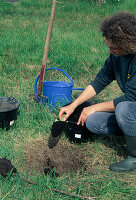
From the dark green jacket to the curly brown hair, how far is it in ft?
0.45

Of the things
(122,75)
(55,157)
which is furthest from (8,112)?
(122,75)

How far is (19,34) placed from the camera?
5.56 m

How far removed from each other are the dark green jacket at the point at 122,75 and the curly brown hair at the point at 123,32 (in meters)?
0.14

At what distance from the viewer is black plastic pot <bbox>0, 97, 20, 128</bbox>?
2768 millimetres

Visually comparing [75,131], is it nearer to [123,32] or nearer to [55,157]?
[55,157]

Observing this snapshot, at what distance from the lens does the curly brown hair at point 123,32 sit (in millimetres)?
2201

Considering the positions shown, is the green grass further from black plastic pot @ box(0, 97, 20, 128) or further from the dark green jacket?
the dark green jacket

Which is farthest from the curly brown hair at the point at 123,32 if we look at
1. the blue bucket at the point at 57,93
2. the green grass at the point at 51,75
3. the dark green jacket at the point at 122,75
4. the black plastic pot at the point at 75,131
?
the blue bucket at the point at 57,93

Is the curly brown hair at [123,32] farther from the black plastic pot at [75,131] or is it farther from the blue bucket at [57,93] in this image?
the blue bucket at [57,93]

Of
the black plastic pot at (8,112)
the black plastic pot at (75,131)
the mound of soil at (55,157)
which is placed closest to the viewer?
the mound of soil at (55,157)

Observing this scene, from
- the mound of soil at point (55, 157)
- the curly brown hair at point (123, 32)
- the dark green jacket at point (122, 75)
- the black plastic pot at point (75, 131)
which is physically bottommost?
the mound of soil at point (55, 157)

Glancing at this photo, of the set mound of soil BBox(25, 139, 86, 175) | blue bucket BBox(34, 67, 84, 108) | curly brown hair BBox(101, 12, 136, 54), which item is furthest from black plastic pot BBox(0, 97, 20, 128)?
curly brown hair BBox(101, 12, 136, 54)

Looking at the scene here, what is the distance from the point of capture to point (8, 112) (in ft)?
9.11

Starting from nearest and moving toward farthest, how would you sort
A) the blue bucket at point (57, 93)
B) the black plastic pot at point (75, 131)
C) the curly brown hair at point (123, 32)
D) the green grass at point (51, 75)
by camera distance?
1. the green grass at point (51, 75)
2. the curly brown hair at point (123, 32)
3. the black plastic pot at point (75, 131)
4. the blue bucket at point (57, 93)
